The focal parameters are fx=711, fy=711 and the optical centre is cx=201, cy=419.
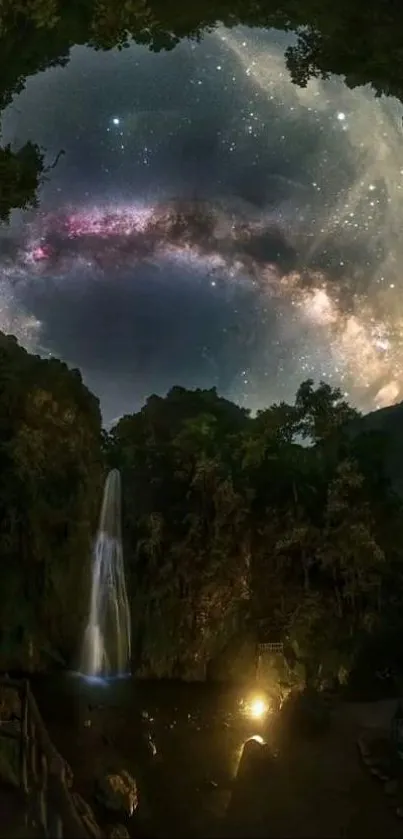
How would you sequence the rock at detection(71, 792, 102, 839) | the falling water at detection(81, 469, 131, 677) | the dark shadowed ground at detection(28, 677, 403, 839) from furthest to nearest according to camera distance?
the falling water at detection(81, 469, 131, 677)
the dark shadowed ground at detection(28, 677, 403, 839)
the rock at detection(71, 792, 102, 839)

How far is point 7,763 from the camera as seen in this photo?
1048 cm

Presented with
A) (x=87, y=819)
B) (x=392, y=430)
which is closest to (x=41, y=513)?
(x=87, y=819)

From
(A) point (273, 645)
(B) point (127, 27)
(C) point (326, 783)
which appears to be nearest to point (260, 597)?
(A) point (273, 645)

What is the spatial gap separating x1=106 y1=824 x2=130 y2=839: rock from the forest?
10.2m

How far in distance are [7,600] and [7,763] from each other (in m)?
11.0

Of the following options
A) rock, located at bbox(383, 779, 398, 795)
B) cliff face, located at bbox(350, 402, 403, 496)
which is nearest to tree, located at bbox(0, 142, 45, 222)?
rock, located at bbox(383, 779, 398, 795)

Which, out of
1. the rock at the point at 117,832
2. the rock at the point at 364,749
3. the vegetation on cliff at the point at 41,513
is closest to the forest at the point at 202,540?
the vegetation on cliff at the point at 41,513

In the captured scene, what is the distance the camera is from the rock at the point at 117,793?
12258 millimetres

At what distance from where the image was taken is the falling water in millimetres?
22328

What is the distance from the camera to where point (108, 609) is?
2308cm

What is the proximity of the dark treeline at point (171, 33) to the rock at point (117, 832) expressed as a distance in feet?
41.2

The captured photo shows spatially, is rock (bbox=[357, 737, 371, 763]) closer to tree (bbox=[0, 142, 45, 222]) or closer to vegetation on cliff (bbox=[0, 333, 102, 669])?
vegetation on cliff (bbox=[0, 333, 102, 669])

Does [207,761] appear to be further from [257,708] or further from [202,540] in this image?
[202,540]

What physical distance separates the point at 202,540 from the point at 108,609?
12.4 feet
